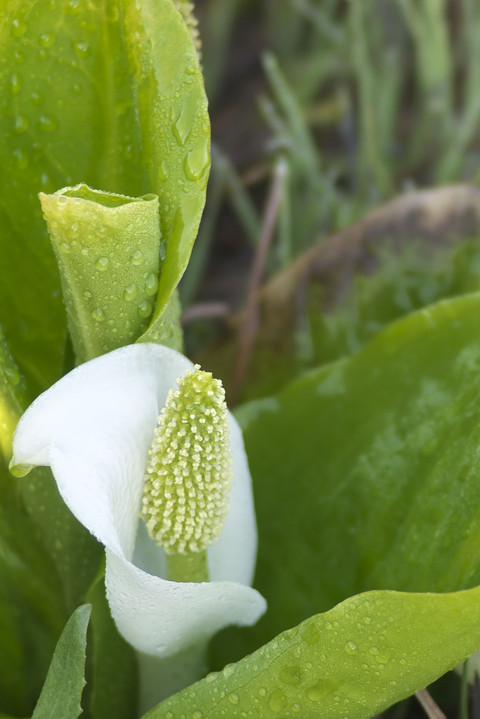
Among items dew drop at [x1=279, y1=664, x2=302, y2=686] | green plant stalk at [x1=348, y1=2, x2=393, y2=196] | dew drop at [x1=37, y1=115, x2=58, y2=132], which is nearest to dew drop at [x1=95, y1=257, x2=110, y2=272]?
dew drop at [x1=37, y1=115, x2=58, y2=132]

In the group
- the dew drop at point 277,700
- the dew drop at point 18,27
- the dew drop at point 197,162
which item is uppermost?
the dew drop at point 18,27

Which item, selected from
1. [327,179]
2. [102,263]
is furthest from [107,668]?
[327,179]

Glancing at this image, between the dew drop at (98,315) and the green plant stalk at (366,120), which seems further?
the green plant stalk at (366,120)

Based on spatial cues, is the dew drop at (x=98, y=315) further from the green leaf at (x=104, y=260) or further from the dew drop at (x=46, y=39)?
the dew drop at (x=46, y=39)

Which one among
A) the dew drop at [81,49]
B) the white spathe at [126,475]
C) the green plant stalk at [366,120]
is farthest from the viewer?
the green plant stalk at [366,120]

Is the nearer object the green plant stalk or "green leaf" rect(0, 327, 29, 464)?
"green leaf" rect(0, 327, 29, 464)

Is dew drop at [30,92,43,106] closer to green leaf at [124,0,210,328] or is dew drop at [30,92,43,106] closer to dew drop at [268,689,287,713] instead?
green leaf at [124,0,210,328]

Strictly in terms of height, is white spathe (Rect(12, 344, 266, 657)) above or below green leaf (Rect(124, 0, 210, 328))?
below

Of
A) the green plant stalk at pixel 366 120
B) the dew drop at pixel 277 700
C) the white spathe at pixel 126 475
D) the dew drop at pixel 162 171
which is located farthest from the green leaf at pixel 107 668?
the green plant stalk at pixel 366 120
